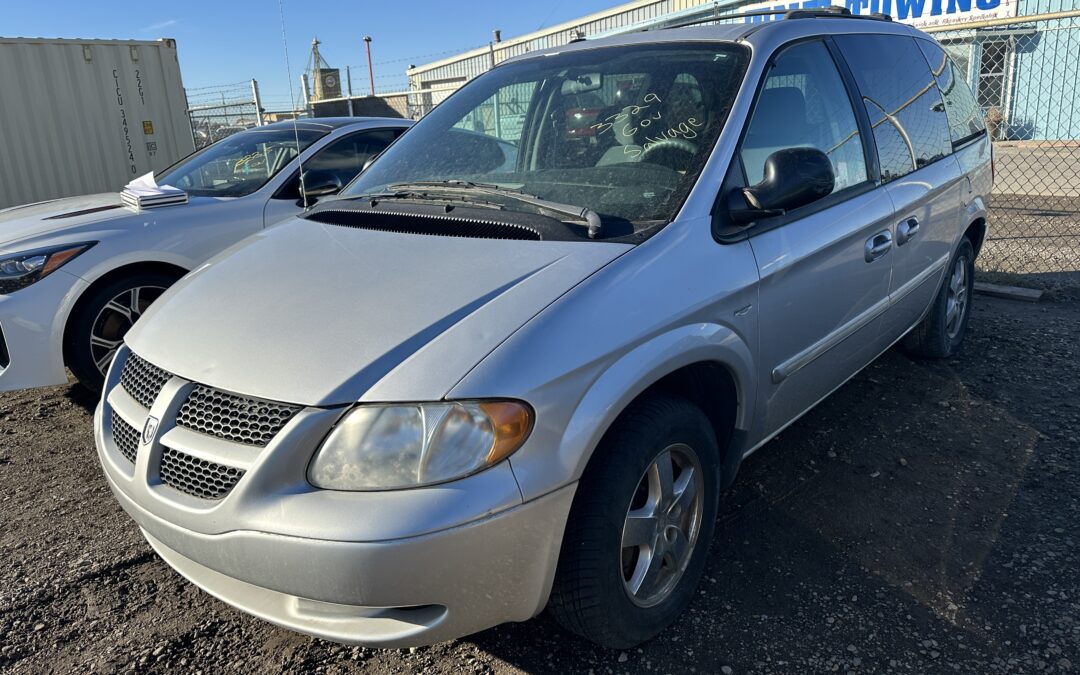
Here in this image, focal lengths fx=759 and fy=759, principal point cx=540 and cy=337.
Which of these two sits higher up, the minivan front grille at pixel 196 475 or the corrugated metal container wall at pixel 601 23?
the corrugated metal container wall at pixel 601 23

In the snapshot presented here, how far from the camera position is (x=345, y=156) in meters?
5.42

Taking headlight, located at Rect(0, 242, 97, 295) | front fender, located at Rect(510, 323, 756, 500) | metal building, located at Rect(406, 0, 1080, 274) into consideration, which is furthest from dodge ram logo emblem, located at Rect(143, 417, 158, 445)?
metal building, located at Rect(406, 0, 1080, 274)

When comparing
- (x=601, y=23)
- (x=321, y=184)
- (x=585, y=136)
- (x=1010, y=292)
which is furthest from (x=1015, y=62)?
(x=585, y=136)

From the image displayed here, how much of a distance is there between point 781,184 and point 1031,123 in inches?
542

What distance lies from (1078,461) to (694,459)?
2.22m

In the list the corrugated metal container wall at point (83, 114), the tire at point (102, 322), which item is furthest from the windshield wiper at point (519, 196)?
the corrugated metal container wall at point (83, 114)

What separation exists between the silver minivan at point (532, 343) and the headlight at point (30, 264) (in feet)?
6.05

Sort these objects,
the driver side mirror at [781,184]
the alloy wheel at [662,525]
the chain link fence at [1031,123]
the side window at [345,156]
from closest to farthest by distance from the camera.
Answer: the alloy wheel at [662,525] < the driver side mirror at [781,184] < the side window at [345,156] < the chain link fence at [1031,123]

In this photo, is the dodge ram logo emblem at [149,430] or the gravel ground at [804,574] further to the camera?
the gravel ground at [804,574]

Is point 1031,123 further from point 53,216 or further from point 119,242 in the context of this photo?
point 53,216

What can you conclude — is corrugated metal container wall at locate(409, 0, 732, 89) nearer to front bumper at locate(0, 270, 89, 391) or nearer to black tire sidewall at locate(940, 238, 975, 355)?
black tire sidewall at locate(940, 238, 975, 355)

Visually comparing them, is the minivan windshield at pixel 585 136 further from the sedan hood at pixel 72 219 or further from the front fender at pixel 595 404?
the sedan hood at pixel 72 219

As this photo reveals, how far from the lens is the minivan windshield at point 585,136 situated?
2.59 meters

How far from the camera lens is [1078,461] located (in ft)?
11.3
